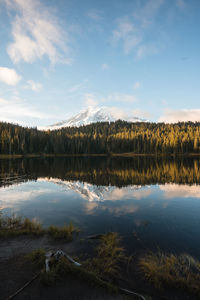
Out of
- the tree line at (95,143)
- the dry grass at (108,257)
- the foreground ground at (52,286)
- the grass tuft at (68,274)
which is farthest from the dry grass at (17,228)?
the tree line at (95,143)

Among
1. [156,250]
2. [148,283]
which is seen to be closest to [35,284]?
[148,283]

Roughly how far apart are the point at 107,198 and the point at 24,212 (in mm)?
9446

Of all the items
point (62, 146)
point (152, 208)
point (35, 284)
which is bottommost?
point (152, 208)

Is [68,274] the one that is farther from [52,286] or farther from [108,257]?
[108,257]

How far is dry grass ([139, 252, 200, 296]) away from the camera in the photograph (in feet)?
22.4

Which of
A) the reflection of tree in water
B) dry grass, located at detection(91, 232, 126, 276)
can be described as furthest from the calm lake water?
the reflection of tree in water

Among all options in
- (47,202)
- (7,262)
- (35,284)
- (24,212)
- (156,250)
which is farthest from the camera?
(47,202)

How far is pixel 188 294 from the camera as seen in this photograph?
6469mm

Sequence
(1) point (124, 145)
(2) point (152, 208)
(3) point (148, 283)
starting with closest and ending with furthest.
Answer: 1. (3) point (148, 283)
2. (2) point (152, 208)
3. (1) point (124, 145)

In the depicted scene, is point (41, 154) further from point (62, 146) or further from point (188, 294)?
point (188, 294)

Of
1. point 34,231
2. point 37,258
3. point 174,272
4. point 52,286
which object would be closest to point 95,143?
point 34,231

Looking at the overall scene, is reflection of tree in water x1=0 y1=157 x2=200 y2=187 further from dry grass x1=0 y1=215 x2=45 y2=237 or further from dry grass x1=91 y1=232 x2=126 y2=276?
dry grass x1=91 y1=232 x2=126 y2=276

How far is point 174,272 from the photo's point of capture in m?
7.48

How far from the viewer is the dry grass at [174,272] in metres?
6.81
